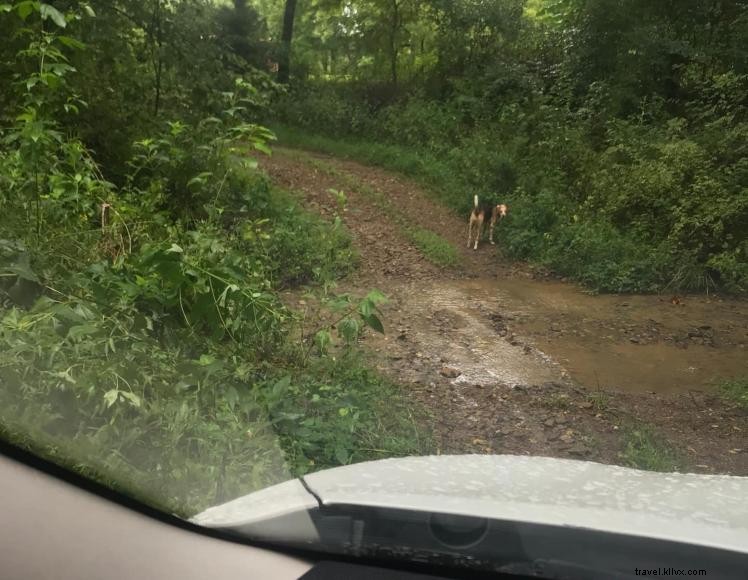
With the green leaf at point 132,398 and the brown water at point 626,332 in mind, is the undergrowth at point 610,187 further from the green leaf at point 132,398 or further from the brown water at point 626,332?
the green leaf at point 132,398

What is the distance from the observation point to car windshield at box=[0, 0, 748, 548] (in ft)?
11.8

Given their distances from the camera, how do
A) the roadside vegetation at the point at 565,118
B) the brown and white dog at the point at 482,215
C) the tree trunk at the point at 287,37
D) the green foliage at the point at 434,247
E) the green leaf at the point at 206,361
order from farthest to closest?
1. the tree trunk at the point at 287,37
2. the brown and white dog at the point at 482,215
3. the green foliage at the point at 434,247
4. the roadside vegetation at the point at 565,118
5. the green leaf at the point at 206,361

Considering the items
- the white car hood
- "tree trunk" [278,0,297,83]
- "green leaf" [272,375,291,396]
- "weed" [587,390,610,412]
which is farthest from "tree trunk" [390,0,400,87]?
the white car hood

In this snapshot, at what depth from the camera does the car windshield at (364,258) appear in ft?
11.8

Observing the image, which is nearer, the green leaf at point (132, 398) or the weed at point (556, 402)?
the green leaf at point (132, 398)

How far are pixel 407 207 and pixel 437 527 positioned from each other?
10.7m

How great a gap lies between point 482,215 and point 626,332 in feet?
13.1

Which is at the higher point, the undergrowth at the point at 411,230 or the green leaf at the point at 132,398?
the green leaf at the point at 132,398

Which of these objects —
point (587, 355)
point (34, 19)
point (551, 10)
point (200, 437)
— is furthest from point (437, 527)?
point (551, 10)

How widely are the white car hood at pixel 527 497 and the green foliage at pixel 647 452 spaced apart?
5.73ft

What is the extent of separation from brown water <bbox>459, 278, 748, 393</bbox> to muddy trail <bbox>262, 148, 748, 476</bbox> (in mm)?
17

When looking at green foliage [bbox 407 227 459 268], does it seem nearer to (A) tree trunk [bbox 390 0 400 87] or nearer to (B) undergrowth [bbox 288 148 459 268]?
(B) undergrowth [bbox 288 148 459 268]

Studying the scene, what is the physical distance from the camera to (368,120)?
60.1 feet

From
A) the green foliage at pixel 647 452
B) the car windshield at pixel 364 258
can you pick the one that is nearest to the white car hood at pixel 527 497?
the car windshield at pixel 364 258
